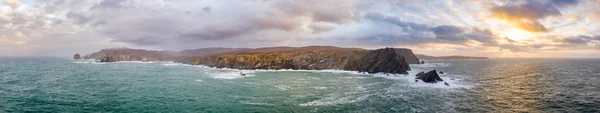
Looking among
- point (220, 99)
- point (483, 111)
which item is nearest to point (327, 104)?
point (220, 99)

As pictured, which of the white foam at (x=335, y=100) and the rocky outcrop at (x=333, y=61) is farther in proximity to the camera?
the rocky outcrop at (x=333, y=61)

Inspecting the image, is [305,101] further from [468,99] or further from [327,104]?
[468,99]

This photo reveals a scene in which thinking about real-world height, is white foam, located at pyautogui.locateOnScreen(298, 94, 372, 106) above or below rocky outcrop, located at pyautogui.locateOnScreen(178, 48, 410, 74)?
below

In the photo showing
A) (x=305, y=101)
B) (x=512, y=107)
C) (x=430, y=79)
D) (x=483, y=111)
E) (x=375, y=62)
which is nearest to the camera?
(x=483, y=111)

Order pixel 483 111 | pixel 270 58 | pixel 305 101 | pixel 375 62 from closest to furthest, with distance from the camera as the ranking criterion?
pixel 483 111 → pixel 305 101 → pixel 375 62 → pixel 270 58

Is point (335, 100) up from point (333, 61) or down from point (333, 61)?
down

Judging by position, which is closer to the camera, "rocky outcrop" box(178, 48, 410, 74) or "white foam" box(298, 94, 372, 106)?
"white foam" box(298, 94, 372, 106)

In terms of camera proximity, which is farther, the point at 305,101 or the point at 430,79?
the point at 430,79

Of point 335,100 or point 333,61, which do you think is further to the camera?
point 333,61

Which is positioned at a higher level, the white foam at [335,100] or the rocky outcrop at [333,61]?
the rocky outcrop at [333,61]
